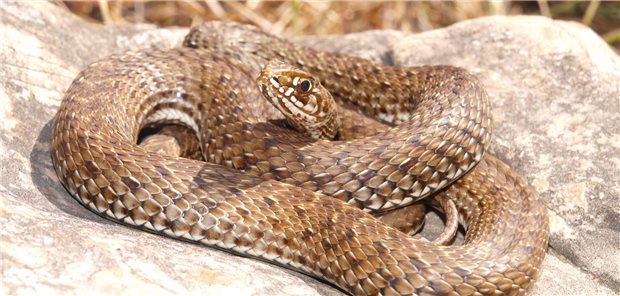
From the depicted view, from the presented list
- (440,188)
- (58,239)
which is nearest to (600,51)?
(440,188)

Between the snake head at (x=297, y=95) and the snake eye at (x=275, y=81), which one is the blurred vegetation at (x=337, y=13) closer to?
the snake head at (x=297, y=95)

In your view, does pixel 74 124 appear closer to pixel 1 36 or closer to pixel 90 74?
pixel 90 74

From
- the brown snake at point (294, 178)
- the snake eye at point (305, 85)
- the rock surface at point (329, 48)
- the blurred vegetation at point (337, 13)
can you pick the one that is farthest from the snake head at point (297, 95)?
the blurred vegetation at point (337, 13)

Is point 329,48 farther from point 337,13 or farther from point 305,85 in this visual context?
point 337,13

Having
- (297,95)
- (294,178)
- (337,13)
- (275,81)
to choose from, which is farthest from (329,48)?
(337,13)

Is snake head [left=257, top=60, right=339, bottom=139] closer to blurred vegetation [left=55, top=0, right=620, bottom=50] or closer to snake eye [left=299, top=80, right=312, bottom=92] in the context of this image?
snake eye [left=299, top=80, right=312, bottom=92]

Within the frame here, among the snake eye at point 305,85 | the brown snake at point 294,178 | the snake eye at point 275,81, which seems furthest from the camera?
the snake eye at point 305,85

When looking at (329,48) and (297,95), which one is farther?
(329,48)
